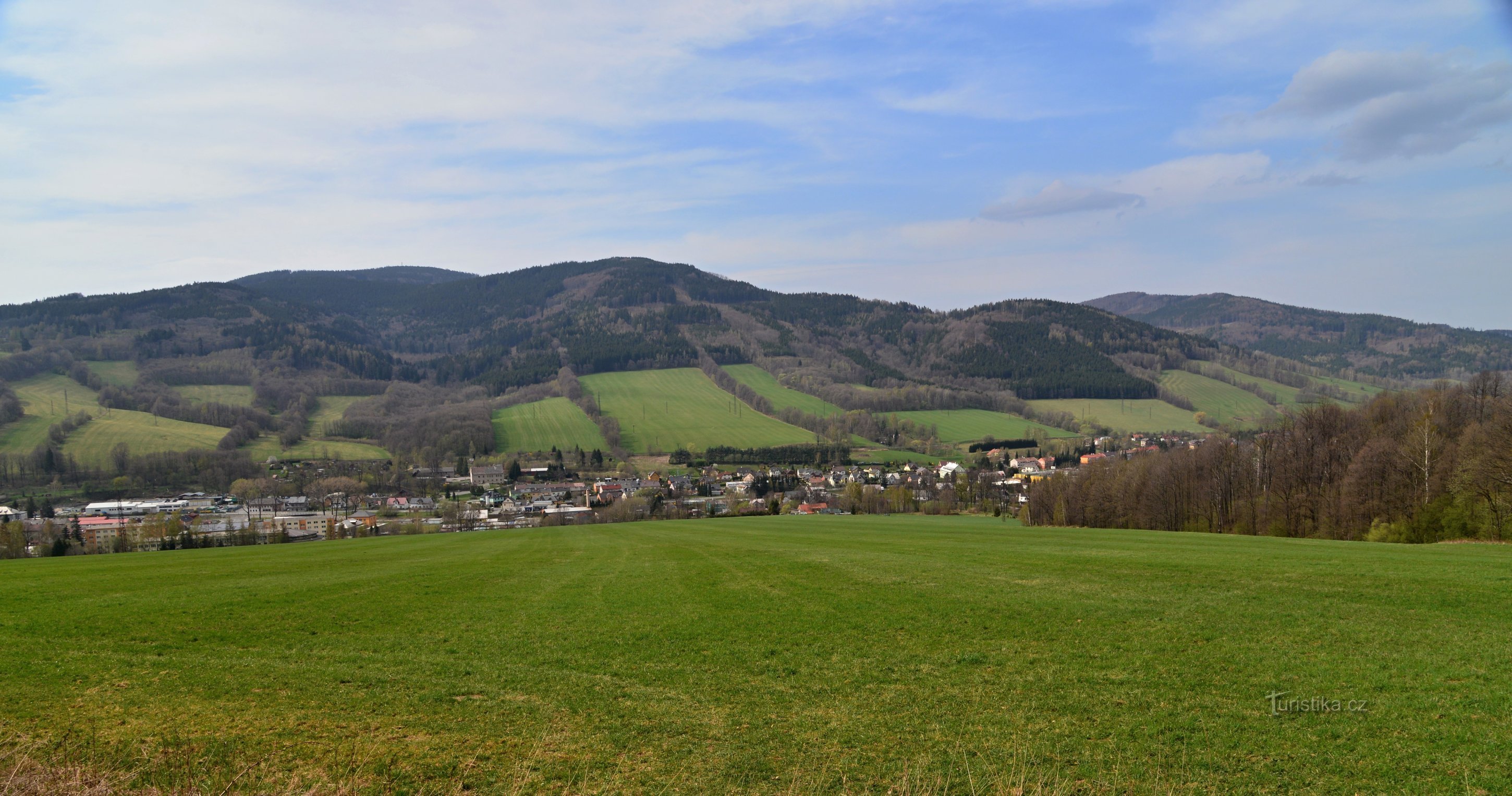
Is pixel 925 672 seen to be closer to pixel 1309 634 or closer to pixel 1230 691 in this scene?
pixel 1230 691

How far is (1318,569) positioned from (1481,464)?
2846cm

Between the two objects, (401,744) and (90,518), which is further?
(90,518)

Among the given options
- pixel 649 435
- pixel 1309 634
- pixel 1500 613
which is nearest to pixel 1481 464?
pixel 1500 613

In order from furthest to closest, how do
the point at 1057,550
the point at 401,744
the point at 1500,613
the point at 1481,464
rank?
the point at 1481,464 < the point at 1057,550 < the point at 1500,613 < the point at 401,744

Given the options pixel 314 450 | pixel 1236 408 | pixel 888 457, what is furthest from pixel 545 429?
pixel 1236 408

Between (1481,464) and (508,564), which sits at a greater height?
(1481,464)

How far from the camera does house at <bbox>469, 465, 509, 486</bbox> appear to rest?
138m

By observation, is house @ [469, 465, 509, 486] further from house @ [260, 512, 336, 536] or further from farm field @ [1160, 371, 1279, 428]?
farm field @ [1160, 371, 1279, 428]

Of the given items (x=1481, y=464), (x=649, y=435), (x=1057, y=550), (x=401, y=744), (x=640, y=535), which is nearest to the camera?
(x=401, y=744)

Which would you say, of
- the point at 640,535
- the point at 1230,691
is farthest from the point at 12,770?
the point at 640,535

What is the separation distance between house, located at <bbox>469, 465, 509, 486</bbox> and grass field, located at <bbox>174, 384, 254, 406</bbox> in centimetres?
7552

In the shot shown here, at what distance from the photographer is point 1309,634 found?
1395 centimetres

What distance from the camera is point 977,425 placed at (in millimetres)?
177875

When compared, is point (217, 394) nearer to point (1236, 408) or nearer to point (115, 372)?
point (115, 372)
